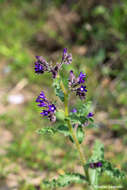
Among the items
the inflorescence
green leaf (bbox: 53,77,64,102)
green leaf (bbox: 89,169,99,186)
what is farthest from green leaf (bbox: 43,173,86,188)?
green leaf (bbox: 53,77,64,102)

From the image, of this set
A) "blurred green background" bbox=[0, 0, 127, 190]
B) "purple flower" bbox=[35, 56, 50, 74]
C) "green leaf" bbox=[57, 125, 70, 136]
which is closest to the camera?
"purple flower" bbox=[35, 56, 50, 74]

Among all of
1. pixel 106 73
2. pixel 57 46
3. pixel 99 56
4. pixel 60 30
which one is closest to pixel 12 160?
pixel 106 73

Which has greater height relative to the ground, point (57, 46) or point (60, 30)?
point (60, 30)

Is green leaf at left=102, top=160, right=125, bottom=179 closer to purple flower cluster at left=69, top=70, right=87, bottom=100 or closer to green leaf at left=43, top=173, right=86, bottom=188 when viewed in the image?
green leaf at left=43, top=173, right=86, bottom=188

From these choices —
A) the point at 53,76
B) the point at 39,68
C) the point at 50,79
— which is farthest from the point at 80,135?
the point at 50,79

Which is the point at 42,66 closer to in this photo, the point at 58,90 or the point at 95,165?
the point at 58,90

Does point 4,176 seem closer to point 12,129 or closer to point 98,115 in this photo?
point 12,129

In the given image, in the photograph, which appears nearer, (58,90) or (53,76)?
(53,76)

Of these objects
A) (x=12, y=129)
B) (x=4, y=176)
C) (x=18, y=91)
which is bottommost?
(x=4, y=176)

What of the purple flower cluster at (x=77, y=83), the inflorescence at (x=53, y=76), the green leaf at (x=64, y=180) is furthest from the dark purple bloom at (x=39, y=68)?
the green leaf at (x=64, y=180)
